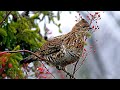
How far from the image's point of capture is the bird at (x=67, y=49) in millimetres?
2215

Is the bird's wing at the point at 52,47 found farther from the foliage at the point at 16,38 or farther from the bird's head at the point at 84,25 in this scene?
the foliage at the point at 16,38

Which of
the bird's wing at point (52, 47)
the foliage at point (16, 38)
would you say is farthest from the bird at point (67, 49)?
the foliage at point (16, 38)

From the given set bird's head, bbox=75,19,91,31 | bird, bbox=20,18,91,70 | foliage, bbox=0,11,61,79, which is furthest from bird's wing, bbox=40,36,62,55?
foliage, bbox=0,11,61,79

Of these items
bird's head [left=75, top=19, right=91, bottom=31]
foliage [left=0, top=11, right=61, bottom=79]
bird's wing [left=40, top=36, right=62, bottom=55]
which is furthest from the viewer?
foliage [left=0, top=11, right=61, bottom=79]

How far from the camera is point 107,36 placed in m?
8.88

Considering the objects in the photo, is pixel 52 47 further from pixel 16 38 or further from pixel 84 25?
pixel 16 38

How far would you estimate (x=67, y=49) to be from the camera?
2266mm

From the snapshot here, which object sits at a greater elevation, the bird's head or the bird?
the bird's head

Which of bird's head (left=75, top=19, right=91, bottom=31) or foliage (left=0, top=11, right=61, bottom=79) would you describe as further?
foliage (left=0, top=11, right=61, bottom=79)

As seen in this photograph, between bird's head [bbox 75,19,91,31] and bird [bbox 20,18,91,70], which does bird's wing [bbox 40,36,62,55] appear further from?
bird's head [bbox 75,19,91,31]

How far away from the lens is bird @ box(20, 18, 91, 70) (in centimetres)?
221

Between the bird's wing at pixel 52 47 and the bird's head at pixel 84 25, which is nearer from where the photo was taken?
the bird's head at pixel 84 25
